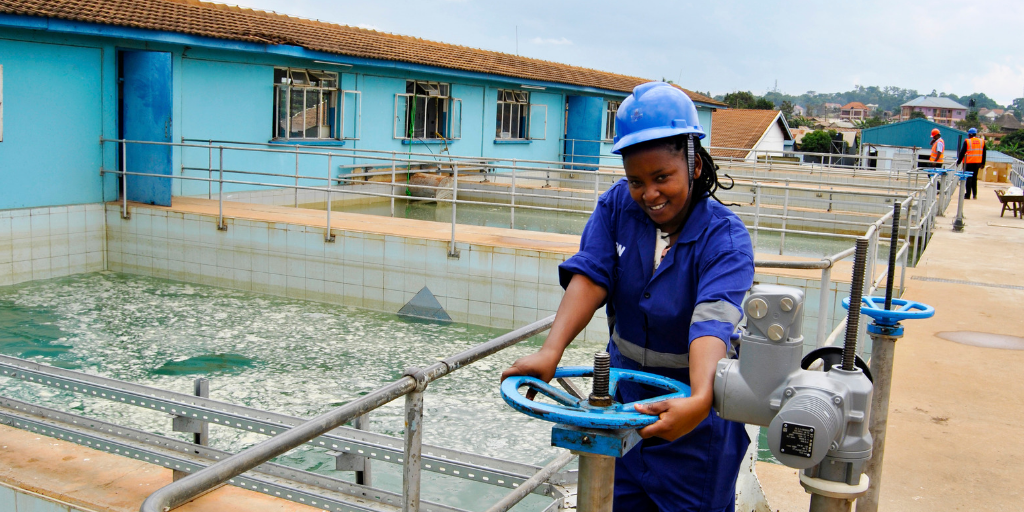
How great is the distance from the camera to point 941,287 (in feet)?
26.1

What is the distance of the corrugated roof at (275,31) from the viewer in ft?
35.1

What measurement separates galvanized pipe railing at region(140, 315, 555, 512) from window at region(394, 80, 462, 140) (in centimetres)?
1507

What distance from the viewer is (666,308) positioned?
70.2 inches

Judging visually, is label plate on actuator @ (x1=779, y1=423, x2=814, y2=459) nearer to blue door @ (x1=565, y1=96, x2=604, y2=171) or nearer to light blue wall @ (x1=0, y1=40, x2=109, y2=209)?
light blue wall @ (x1=0, y1=40, x2=109, y2=209)

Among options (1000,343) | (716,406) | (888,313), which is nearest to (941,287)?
(1000,343)

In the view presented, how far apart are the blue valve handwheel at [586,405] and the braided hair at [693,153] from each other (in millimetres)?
397

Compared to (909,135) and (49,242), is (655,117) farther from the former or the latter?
(909,135)

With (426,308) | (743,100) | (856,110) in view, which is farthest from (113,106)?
(856,110)

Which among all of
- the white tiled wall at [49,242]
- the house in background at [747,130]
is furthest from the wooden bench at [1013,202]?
the white tiled wall at [49,242]

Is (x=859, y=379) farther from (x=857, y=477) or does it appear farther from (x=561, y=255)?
(x=561, y=255)

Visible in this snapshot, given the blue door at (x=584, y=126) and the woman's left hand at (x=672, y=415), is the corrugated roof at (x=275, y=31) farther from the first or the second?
the woman's left hand at (x=672, y=415)

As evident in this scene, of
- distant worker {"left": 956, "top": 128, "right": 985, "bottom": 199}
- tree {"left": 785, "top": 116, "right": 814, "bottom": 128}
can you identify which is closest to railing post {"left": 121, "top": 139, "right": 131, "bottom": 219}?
distant worker {"left": 956, "top": 128, "right": 985, "bottom": 199}

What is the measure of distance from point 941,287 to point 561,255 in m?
3.65

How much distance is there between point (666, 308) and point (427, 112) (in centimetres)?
1676
